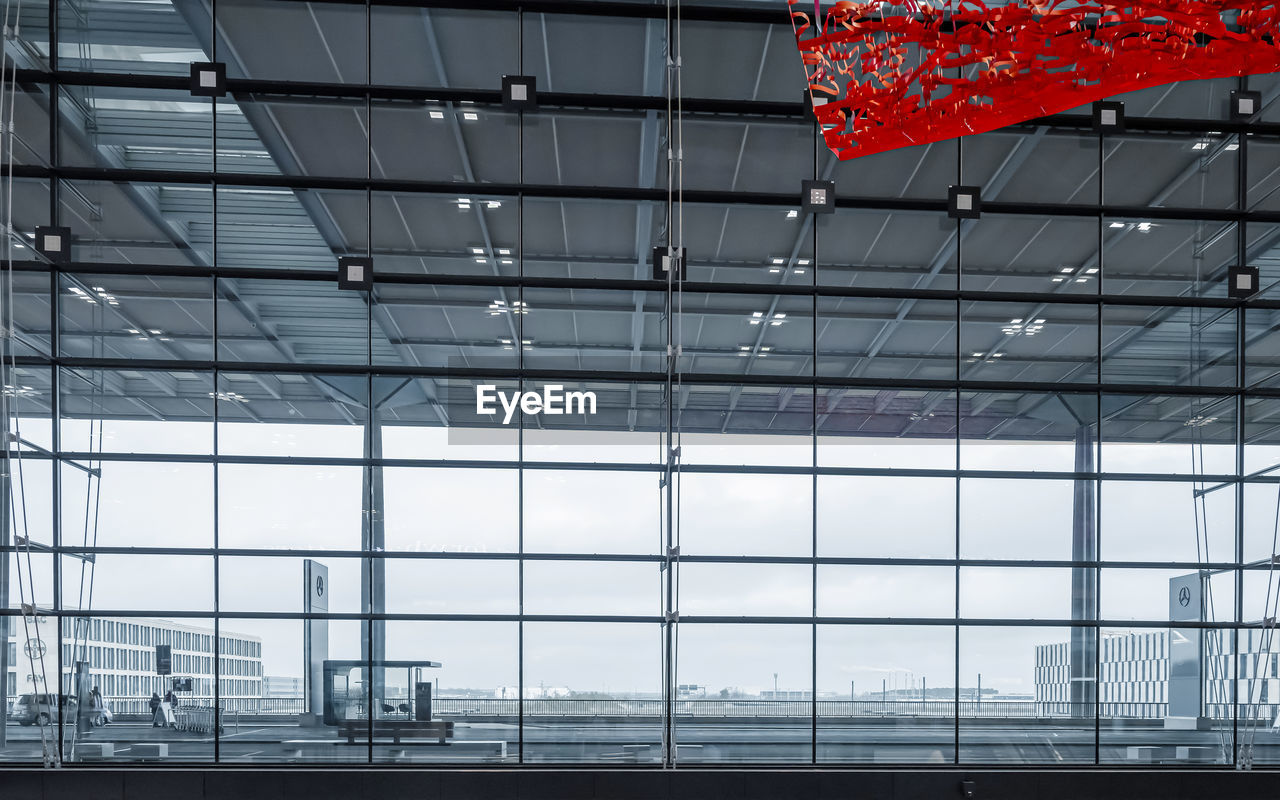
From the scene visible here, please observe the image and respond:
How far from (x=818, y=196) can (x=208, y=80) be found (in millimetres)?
6495

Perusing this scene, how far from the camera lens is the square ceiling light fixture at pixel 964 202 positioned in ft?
39.8

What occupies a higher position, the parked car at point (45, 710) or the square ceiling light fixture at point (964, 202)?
the square ceiling light fixture at point (964, 202)

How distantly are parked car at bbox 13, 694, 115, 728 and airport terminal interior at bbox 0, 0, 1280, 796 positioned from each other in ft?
0.11

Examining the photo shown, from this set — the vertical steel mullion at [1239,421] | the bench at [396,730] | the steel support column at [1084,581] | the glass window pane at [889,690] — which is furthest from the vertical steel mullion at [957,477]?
the bench at [396,730]

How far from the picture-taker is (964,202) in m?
12.1

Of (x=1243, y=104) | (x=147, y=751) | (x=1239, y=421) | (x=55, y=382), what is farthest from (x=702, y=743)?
(x=1243, y=104)

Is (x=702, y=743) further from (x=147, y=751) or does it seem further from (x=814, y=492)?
(x=147, y=751)

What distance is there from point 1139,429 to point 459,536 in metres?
7.44

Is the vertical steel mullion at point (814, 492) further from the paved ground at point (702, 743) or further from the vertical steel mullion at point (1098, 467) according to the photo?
the vertical steel mullion at point (1098, 467)

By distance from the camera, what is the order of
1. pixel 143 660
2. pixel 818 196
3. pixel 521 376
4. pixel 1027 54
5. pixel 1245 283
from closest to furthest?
pixel 1027 54, pixel 143 660, pixel 521 376, pixel 818 196, pixel 1245 283

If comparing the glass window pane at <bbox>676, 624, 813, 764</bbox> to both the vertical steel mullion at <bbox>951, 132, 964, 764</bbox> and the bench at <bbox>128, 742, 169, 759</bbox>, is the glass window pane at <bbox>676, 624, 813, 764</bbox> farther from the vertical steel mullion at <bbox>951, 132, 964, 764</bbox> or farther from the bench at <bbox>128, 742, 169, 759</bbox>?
the bench at <bbox>128, 742, 169, 759</bbox>

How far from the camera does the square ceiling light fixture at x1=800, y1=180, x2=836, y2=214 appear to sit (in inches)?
474

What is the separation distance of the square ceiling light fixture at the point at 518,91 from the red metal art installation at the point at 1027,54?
6.57 metres

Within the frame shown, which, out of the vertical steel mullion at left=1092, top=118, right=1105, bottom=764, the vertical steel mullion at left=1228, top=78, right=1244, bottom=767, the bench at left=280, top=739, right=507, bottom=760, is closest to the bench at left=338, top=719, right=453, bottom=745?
the bench at left=280, top=739, right=507, bottom=760
